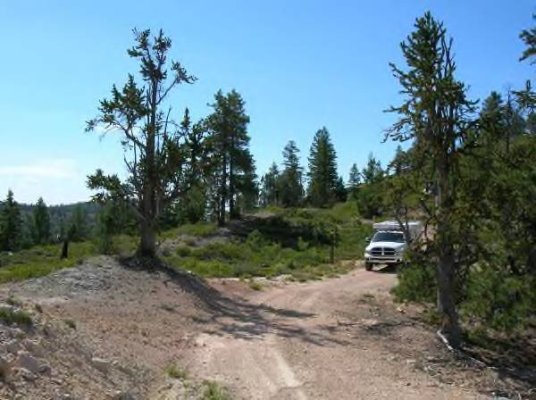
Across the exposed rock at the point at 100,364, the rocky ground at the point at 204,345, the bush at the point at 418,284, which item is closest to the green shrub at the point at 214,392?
the rocky ground at the point at 204,345

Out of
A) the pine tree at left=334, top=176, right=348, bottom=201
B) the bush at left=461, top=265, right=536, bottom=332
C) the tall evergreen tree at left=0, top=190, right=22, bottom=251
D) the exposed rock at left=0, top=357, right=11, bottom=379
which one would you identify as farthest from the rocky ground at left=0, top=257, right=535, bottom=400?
the pine tree at left=334, top=176, right=348, bottom=201

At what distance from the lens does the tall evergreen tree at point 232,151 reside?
5391 cm

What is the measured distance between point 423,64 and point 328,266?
18.4 metres

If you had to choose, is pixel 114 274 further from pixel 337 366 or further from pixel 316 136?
pixel 316 136

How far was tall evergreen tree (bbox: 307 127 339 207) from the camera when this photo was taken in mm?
95625

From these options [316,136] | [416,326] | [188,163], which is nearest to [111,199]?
[188,163]

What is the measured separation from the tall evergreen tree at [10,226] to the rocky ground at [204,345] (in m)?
73.2

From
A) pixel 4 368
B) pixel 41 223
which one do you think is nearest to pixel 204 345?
pixel 4 368

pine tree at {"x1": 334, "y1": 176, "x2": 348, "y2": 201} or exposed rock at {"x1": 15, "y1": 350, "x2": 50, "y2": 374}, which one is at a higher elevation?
pine tree at {"x1": 334, "y1": 176, "x2": 348, "y2": 201}

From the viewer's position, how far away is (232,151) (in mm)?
53750

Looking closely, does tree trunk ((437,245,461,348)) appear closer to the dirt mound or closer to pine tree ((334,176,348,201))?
the dirt mound

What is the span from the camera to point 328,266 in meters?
32.2

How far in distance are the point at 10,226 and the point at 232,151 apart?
4829 cm

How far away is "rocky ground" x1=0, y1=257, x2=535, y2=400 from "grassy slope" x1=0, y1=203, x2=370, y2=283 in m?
4.18
